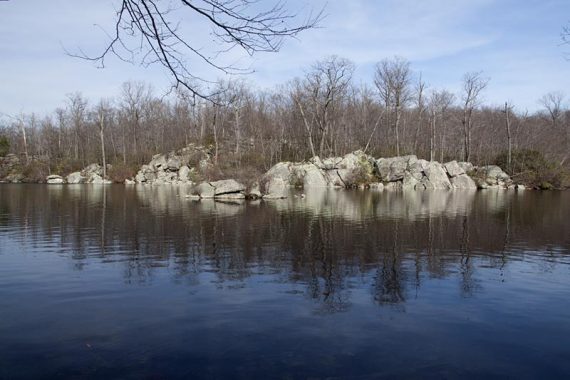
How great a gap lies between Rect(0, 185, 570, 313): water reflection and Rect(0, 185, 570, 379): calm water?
0.10 meters

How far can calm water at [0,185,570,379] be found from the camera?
756cm

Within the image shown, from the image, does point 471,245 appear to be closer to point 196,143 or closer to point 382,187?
point 382,187

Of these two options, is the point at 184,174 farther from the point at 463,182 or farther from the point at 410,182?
the point at 463,182

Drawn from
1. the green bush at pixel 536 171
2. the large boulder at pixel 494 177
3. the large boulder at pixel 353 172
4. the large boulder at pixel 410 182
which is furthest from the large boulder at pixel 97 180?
the green bush at pixel 536 171

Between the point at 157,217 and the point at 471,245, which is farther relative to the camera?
the point at 157,217

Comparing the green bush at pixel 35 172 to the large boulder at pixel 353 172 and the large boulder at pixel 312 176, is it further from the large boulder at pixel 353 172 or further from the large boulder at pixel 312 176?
the large boulder at pixel 353 172

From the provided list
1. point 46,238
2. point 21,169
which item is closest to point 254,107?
point 21,169

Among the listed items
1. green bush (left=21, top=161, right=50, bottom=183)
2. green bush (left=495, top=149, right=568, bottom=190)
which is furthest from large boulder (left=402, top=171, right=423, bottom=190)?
green bush (left=21, top=161, right=50, bottom=183)

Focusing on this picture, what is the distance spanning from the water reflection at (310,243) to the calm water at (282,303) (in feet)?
0.33

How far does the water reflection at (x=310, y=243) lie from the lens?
43.5ft

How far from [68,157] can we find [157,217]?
73.6 metres

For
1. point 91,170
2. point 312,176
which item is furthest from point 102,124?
point 312,176

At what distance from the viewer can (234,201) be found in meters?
39.1

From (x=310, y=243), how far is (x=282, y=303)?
26.3 feet
